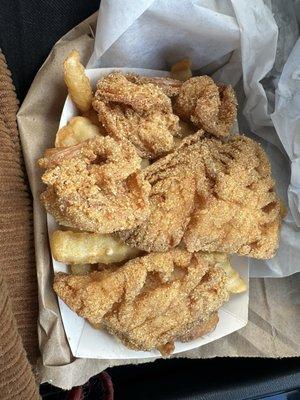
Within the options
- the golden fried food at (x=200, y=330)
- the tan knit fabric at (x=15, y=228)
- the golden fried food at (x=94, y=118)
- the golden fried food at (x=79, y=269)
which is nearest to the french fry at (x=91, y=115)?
the golden fried food at (x=94, y=118)

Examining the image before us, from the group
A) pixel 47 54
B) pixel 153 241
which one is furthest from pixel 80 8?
pixel 153 241

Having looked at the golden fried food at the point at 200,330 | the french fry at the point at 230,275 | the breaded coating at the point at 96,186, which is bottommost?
the golden fried food at the point at 200,330

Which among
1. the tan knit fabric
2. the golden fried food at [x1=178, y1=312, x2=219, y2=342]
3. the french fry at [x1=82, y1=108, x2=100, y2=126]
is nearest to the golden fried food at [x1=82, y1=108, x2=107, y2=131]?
the french fry at [x1=82, y1=108, x2=100, y2=126]

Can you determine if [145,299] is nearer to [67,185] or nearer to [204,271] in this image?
[204,271]

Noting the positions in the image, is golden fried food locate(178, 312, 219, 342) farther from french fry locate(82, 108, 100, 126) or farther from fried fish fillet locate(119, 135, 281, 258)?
french fry locate(82, 108, 100, 126)

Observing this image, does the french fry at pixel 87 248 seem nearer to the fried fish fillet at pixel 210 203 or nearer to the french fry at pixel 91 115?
the fried fish fillet at pixel 210 203

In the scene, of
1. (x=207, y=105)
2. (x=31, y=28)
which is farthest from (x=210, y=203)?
(x=31, y=28)
